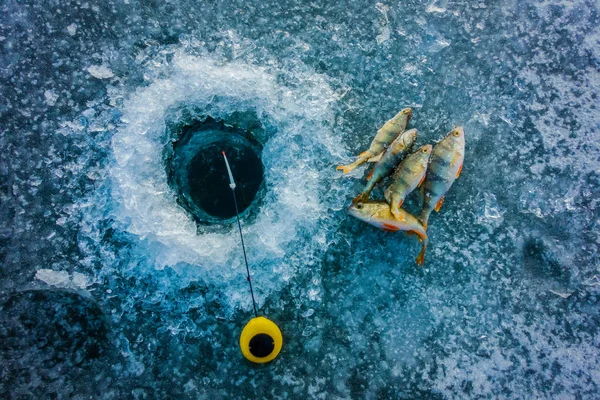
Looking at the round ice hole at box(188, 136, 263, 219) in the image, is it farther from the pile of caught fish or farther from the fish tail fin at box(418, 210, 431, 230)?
the fish tail fin at box(418, 210, 431, 230)

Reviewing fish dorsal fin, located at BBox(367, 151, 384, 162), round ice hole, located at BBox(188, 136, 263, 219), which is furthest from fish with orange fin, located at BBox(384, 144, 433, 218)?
round ice hole, located at BBox(188, 136, 263, 219)

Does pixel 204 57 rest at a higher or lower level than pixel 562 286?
higher

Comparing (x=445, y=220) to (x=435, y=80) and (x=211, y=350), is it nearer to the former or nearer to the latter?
(x=435, y=80)

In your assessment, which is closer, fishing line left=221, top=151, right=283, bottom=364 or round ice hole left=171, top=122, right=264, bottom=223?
fishing line left=221, top=151, right=283, bottom=364

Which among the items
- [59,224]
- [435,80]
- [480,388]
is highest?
[435,80]

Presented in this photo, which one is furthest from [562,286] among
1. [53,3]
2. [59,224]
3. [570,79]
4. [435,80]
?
[53,3]

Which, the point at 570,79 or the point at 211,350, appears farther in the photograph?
the point at 570,79
